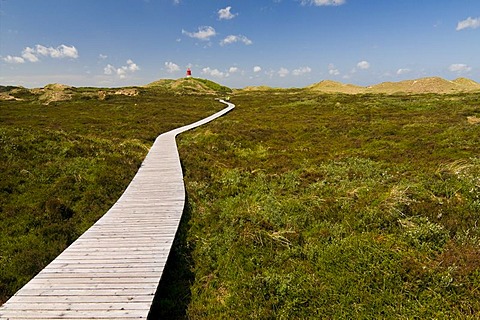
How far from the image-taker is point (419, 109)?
37.2 meters

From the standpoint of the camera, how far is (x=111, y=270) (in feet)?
19.1

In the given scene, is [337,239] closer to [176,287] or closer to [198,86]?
[176,287]

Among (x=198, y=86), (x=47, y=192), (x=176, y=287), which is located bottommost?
(x=176, y=287)

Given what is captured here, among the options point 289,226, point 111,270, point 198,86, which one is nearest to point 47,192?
point 111,270

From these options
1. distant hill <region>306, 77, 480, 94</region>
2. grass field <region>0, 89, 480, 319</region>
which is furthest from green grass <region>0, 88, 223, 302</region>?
distant hill <region>306, 77, 480, 94</region>

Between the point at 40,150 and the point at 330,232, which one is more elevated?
the point at 40,150

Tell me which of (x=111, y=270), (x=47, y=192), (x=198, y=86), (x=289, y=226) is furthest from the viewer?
(x=198, y=86)

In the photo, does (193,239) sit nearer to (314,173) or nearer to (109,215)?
(109,215)

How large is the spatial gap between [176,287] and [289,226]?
3450mm

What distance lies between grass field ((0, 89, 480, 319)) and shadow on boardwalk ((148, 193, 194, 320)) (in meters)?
0.03

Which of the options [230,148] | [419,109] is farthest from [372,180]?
[419,109]

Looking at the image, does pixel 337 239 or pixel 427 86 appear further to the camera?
pixel 427 86

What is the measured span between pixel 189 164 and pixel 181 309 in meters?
10.3

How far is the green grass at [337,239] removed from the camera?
17.7 feet
